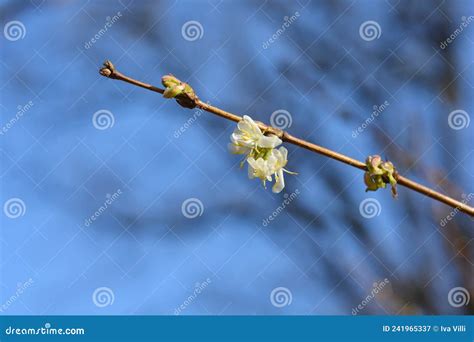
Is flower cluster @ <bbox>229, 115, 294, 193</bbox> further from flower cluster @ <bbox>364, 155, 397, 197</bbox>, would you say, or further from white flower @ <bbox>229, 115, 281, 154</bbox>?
flower cluster @ <bbox>364, 155, 397, 197</bbox>

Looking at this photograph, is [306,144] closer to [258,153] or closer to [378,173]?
[378,173]

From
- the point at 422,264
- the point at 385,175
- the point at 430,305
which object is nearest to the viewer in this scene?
the point at 385,175

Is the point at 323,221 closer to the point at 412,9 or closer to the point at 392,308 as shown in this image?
the point at 392,308

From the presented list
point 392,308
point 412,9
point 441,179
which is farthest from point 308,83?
point 392,308

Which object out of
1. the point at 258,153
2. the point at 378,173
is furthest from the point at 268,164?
the point at 378,173

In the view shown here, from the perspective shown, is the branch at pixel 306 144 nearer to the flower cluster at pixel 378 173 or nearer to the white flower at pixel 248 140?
the flower cluster at pixel 378 173
